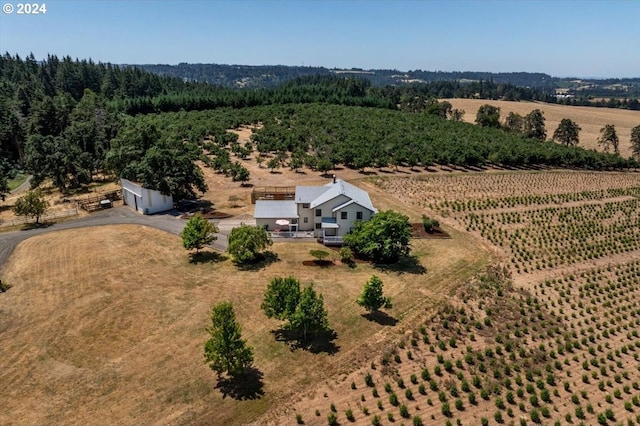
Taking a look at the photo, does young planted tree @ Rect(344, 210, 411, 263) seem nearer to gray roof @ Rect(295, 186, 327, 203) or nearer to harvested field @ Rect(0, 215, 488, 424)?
harvested field @ Rect(0, 215, 488, 424)

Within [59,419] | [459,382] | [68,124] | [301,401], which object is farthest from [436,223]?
[68,124]

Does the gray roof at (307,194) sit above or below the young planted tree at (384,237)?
above

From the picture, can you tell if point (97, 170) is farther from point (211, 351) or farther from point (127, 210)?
point (211, 351)

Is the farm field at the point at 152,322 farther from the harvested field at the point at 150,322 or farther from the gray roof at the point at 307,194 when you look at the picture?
the gray roof at the point at 307,194

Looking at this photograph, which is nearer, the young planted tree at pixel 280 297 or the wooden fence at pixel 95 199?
the young planted tree at pixel 280 297

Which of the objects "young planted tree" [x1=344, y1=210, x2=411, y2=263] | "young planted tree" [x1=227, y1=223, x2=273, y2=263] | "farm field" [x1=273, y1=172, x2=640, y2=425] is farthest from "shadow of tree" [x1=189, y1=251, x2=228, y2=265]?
"farm field" [x1=273, y1=172, x2=640, y2=425]

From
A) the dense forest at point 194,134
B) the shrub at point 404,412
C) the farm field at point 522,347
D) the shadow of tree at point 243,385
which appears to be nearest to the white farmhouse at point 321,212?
the farm field at point 522,347
